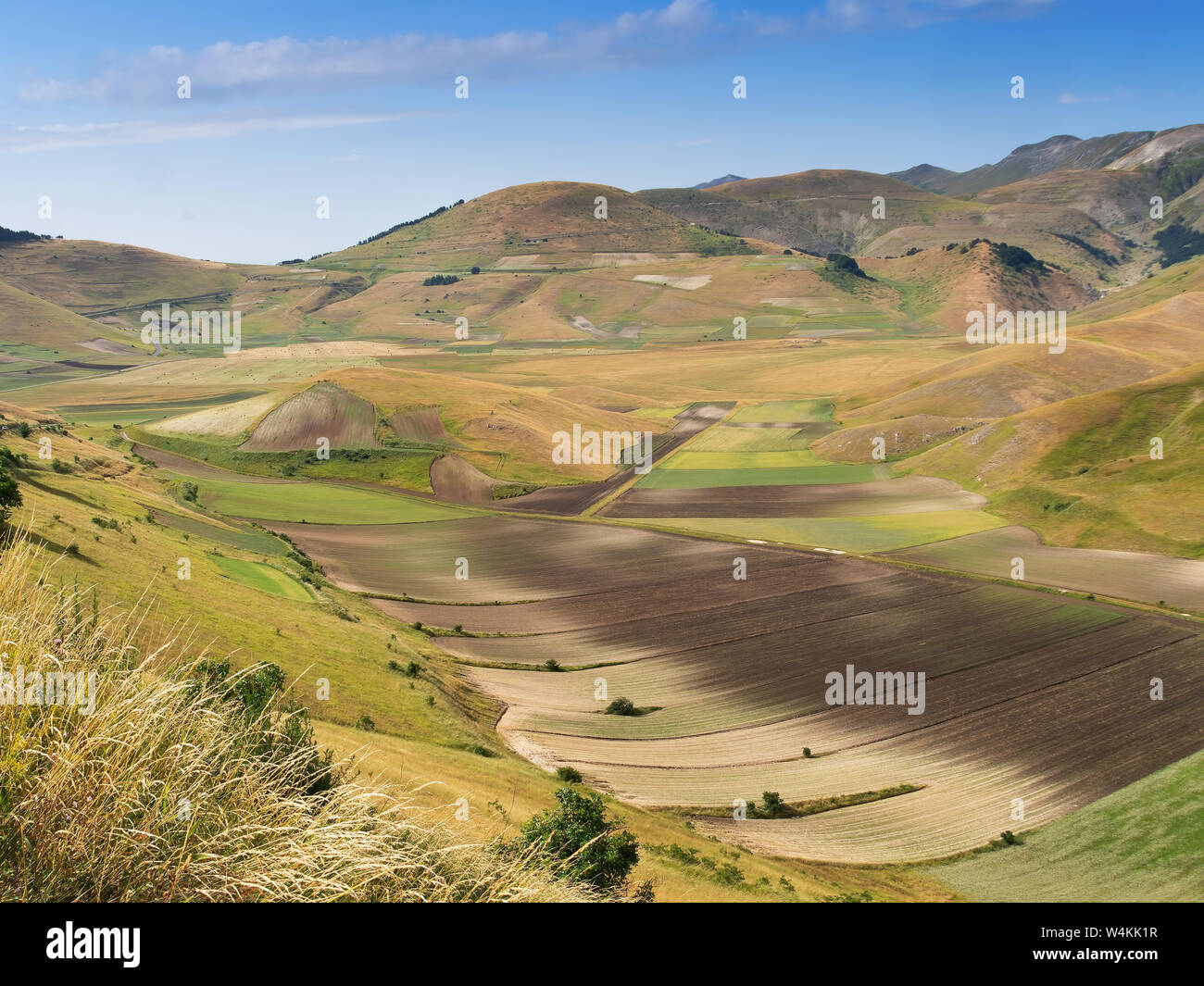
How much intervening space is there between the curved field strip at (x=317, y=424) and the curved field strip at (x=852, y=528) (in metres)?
61.4

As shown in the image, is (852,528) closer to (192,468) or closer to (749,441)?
(749,441)

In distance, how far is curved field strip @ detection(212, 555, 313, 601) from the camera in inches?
2491

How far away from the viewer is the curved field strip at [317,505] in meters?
112

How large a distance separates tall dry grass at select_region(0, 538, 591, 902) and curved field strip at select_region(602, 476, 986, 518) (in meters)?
102

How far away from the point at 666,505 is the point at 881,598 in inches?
1758

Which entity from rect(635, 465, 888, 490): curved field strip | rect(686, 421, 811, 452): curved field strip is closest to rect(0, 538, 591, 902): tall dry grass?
rect(635, 465, 888, 490): curved field strip

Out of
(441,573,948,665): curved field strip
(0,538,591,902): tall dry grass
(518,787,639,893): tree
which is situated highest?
(0,538,591,902): tall dry grass

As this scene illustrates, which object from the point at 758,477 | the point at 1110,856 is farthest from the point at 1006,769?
the point at 758,477

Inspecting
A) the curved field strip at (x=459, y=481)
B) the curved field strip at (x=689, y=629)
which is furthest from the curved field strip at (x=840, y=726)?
the curved field strip at (x=459, y=481)

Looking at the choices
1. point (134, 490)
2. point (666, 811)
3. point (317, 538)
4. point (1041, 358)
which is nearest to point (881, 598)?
point (666, 811)

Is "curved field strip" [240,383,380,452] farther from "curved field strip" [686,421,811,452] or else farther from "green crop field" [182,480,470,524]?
"curved field strip" [686,421,811,452]

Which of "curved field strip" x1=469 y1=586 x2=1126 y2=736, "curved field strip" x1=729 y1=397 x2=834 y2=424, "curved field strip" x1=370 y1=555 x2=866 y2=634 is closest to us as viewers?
"curved field strip" x1=469 y1=586 x2=1126 y2=736

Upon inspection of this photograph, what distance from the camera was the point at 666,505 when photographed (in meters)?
119
